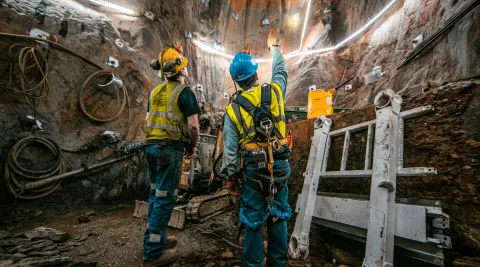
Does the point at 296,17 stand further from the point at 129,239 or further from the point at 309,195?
the point at 129,239

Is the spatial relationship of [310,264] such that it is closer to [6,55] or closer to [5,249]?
[5,249]

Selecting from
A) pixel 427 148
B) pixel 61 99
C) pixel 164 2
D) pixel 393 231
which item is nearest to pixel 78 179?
pixel 61 99

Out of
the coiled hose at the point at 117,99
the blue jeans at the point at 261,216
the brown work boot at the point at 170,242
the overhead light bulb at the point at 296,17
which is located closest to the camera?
the blue jeans at the point at 261,216

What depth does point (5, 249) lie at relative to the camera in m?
2.35

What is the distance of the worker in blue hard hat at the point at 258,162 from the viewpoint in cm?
166

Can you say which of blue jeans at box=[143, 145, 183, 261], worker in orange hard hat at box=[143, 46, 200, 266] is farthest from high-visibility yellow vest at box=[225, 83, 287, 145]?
blue jeans at box=[143, 145, 183, 261]

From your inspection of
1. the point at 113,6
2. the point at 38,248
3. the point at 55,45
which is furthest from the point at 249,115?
the point at 113,6

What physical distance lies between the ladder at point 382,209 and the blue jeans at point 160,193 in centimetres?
143

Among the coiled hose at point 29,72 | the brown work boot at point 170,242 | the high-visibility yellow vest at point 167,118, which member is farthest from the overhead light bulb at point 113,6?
the brown work boot at point 170,242

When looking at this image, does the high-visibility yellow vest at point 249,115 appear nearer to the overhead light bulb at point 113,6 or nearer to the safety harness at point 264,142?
the safety harness at point 264,142

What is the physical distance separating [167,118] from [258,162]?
1.30 metres

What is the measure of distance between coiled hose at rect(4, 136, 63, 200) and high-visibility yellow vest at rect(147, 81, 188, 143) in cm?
287

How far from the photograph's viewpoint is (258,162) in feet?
5.48

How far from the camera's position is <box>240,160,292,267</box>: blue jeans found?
1625 millimetres
